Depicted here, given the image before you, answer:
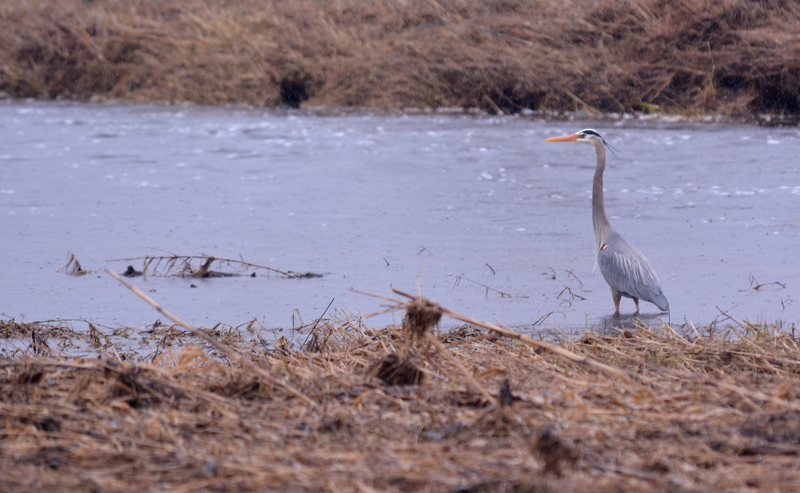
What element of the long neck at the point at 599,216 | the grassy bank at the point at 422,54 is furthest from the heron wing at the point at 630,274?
the grassy bank at the point at 422,54

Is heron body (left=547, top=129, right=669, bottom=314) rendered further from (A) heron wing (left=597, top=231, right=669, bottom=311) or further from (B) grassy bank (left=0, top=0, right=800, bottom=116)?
(B) grassy bank (left=0, top=0, right=800, bottom=116)

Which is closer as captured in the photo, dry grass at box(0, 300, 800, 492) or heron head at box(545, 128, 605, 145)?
dry grass at box(0, 300, 800, 492)

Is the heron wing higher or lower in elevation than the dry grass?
lower

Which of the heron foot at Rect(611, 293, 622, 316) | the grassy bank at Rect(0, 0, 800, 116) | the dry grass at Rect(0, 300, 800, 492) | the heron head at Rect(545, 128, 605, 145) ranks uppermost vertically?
the grassy bank at Rect(0, 0, 800, 116)

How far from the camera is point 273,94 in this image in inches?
843

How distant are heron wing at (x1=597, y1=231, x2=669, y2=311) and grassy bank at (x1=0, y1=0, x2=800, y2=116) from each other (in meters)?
12.1

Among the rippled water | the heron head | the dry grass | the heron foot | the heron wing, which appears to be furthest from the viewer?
the heron head

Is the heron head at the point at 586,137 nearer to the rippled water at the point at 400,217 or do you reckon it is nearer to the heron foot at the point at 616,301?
the rippled water at the point at 400,217

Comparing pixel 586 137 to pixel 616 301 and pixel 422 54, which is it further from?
pixel 422 54

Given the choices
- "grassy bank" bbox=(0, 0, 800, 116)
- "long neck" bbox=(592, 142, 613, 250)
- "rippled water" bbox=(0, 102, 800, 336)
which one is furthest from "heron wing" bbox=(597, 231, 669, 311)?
"grassy bank" bbox=(0, 0, 800, 116)

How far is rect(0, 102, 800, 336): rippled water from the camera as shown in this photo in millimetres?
5844

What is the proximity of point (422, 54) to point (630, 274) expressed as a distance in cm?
1554

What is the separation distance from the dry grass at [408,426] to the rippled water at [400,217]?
1.45 meters

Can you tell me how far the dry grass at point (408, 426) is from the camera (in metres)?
2.38
